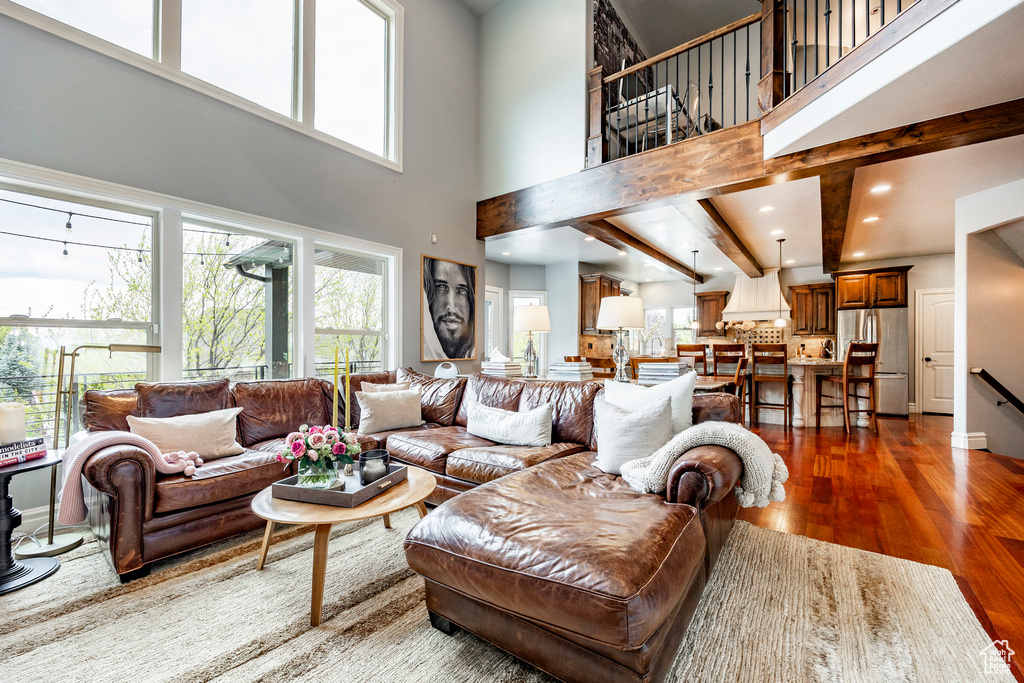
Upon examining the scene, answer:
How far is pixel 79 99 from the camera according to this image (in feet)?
9.05

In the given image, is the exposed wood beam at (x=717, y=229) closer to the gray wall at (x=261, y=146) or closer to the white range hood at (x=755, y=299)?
the white range hood at (x=755, y=299)

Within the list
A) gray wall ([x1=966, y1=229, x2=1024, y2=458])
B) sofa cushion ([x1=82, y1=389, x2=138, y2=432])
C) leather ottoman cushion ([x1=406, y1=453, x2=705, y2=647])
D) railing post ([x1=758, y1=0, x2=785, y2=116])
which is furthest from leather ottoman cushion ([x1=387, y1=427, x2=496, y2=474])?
gray wall ([x1=966, y1=229, x2=1024, y2=458])

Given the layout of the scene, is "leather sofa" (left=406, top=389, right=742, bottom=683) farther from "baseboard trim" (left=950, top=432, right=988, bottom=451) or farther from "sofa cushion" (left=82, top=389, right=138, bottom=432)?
"baseboard trim" (left=950, top=432, right=988, bottom=451)

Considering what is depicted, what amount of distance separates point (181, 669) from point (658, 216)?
501cm

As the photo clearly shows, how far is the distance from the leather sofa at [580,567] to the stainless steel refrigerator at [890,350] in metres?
6.91

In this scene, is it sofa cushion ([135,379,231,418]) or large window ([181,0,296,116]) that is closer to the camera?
sofa cushion ([135,379,231,418])

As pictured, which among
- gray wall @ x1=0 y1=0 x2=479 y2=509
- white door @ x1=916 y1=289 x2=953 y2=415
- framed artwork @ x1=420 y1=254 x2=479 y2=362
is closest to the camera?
gray wall @ x1=0 y1=0 x2=479 y2=509

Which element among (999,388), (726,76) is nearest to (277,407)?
(999,388)

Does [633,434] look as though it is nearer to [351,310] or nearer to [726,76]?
[351,310]

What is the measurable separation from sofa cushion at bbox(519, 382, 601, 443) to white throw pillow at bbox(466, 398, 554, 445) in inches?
3.1

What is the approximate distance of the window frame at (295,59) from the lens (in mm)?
2734

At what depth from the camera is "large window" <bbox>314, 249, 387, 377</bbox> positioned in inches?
164

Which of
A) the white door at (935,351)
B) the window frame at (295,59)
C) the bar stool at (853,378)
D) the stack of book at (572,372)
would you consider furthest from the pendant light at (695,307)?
the window frame at (295,59)

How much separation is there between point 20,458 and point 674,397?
3.23 metres
